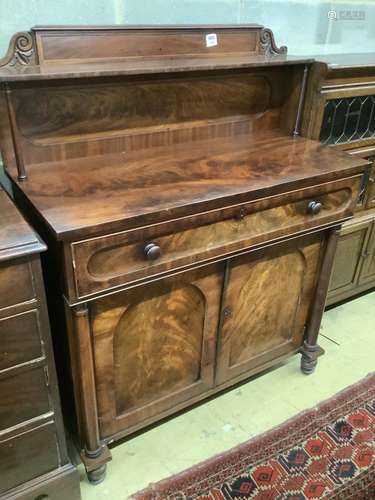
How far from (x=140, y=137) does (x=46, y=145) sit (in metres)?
0.32

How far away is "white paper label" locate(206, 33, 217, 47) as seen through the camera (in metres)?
1.58

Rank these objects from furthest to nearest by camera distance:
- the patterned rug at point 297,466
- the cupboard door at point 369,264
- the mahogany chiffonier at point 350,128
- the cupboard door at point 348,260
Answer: the cupboard door at point 369,264, the cupboard door at point 348,260, the mahogany chiffonier at point 350,128, the patterned rug at point 297,466

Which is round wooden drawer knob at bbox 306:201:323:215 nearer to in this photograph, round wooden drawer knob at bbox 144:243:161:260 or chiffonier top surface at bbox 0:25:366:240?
chiffonier top surface at bbox 0:25:366:240

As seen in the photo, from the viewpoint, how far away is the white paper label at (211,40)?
1582mm

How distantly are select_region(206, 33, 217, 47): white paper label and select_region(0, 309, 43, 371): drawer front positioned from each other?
3.71 feet

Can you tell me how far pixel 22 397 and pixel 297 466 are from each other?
3.24ft

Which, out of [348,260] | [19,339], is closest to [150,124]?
[19,339]

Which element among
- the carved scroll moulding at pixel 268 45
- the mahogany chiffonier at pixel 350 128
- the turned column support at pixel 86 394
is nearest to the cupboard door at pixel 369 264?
the mahogany chiffonier at pixel 350 128

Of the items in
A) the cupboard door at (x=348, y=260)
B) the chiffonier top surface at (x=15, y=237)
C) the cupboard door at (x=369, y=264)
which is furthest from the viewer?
the cupboard door at (x=369, y=264)

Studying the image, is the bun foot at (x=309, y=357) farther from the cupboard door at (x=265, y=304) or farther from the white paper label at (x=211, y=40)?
the white paper label at (x=211, y=40)

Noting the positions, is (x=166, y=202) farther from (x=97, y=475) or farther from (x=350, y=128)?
(x=350, y=128)

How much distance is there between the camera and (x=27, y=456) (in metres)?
1.22

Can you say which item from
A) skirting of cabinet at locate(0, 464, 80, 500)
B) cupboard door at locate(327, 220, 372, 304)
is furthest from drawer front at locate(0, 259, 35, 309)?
cupboard door at locate(327, 220, 372, 304)

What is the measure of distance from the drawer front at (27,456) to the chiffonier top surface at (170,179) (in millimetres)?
591
